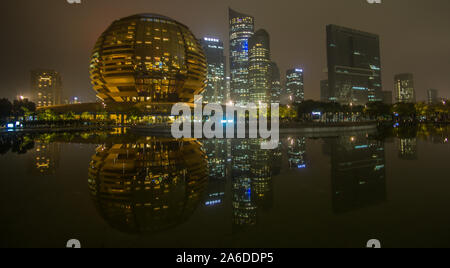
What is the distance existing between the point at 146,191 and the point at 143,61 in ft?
326

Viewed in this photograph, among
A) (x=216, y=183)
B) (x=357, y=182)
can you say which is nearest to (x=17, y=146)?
(x=216, y=183)

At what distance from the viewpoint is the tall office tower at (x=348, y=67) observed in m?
188

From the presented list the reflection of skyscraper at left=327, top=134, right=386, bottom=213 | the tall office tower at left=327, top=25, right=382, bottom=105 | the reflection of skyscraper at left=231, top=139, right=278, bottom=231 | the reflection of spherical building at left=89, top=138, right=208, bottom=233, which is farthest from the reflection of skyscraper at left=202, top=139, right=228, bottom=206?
the tall office tower at left=327, top=25, right=382, bottom=105

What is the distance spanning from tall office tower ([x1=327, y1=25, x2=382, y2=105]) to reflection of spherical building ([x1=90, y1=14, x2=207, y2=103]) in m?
127

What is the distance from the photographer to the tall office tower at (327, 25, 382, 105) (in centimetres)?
18800

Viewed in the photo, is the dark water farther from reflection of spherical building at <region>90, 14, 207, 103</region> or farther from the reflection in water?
reflection of spherical building at <region>90, 14, 207, 103</region>

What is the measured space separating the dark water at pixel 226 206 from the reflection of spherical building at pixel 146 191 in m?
0.03

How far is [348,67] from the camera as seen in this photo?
193 metres

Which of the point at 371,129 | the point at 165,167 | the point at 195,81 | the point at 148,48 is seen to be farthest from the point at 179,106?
the point at 165,167

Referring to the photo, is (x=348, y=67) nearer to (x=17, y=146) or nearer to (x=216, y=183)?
(x=17, y=146)

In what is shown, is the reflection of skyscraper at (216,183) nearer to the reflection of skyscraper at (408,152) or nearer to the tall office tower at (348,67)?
the reflection of skyscraper at (408,152)

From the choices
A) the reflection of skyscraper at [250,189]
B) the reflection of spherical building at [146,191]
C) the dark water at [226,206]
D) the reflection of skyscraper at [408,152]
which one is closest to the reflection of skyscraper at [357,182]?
the dark water at [226,206]

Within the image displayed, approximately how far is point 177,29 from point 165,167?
110 metres
